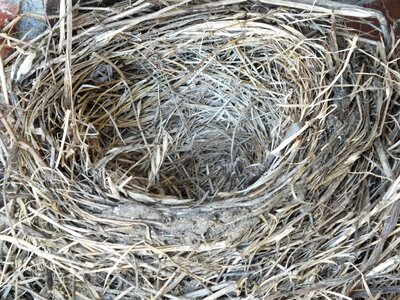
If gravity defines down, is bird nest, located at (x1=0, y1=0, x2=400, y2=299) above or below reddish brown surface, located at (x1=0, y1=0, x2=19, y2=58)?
below

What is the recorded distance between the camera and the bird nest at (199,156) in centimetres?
89

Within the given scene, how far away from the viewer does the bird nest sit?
89cm

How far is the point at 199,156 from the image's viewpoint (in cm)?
112

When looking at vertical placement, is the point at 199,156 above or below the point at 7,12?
below

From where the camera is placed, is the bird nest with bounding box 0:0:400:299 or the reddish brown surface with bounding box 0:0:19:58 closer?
the bird nest with bounding box 0:0:400:299

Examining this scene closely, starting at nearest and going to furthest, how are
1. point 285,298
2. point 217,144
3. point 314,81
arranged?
point 285,298 < point 314,81 < point 217,144

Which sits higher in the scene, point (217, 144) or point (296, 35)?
point (296, 35)

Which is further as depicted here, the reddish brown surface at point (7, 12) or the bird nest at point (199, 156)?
the reddish brown surface at point (7, 12)

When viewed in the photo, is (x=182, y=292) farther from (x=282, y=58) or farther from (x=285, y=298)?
(x=282, y=58)

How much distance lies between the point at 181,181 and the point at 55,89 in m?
0.22

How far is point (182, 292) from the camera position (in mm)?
897

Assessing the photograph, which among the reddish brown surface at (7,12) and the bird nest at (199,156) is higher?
the reddish brown surface at (7,12)

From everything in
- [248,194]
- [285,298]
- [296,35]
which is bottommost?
[285,298]

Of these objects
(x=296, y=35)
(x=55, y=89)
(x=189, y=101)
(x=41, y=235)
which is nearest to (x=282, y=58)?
(x=296, y=35)
